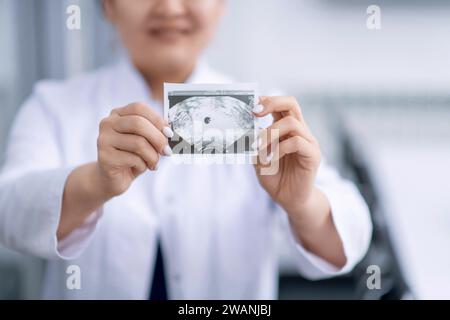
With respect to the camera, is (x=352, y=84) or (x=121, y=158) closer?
(x=121, y=158)

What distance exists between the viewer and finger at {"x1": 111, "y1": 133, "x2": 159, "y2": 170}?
489 millimetres

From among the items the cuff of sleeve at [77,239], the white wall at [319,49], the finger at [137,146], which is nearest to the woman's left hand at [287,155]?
the finger at [137,146]

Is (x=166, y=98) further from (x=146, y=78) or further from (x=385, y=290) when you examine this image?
(x=385, y=290)

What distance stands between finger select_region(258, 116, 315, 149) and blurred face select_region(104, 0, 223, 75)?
21 cm

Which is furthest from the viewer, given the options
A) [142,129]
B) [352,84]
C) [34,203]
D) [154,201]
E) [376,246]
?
[352,84]

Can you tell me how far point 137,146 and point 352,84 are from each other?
1.18 meters

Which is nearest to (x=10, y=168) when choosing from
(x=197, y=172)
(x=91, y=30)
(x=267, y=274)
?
(x=197, y=172)

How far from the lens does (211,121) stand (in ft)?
1.70

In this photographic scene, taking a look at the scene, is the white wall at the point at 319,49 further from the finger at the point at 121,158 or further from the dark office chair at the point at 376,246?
the finger at the point at 121,158

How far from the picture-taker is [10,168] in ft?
2.13

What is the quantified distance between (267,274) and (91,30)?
2.07ft

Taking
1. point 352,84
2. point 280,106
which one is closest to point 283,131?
point 280,106

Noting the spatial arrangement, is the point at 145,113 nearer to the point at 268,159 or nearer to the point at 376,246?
the point at 268,159

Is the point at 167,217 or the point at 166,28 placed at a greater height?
the point at 166,28
